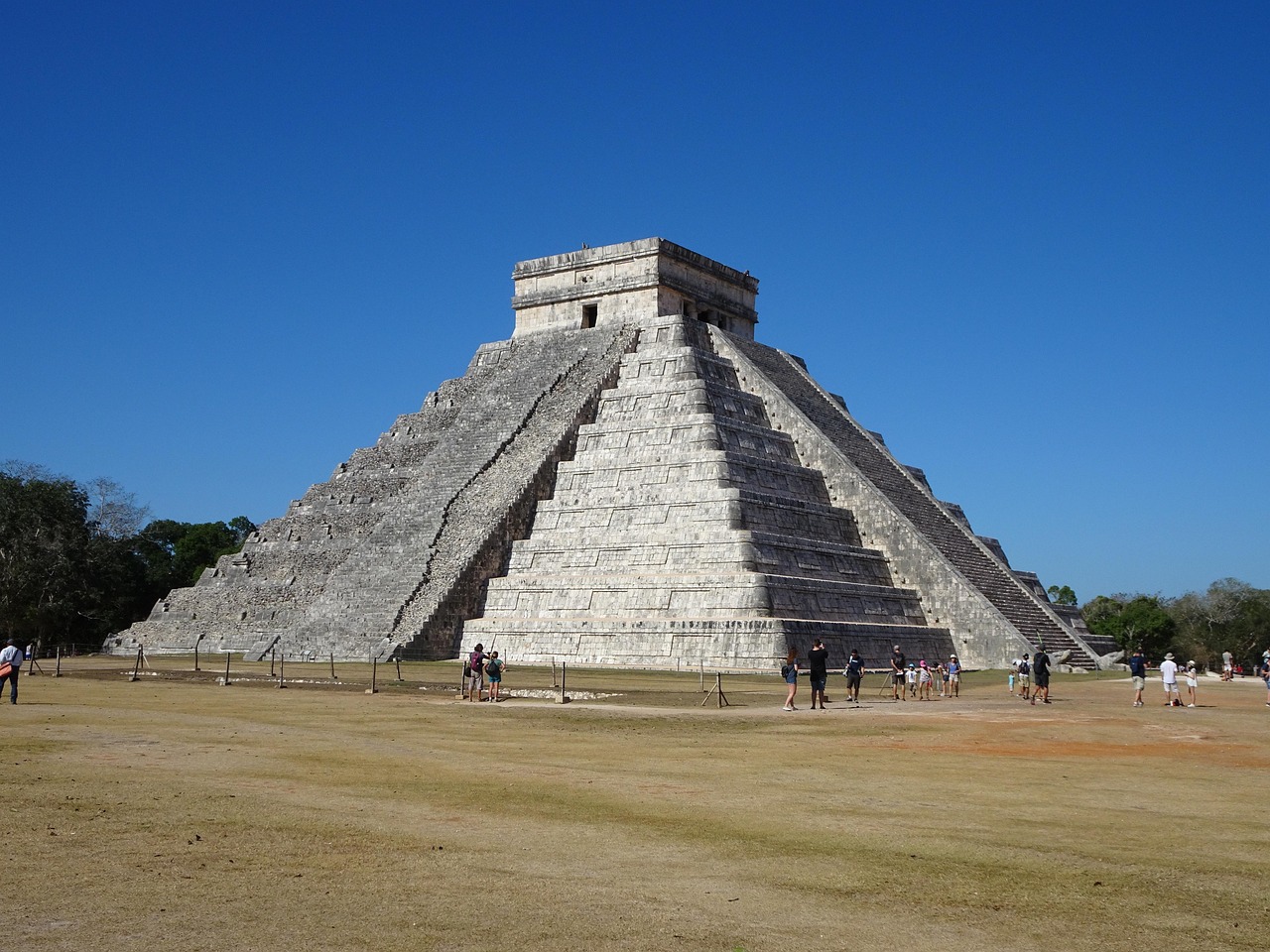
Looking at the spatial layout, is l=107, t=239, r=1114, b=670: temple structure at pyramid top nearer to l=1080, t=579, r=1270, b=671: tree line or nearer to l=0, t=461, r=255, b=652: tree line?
l=0, t=461, r=255, b=652: tree line

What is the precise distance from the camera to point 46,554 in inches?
1841

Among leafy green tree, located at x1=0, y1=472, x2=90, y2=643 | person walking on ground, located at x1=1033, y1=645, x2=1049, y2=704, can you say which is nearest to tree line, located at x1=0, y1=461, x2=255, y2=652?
leafy green tree, located at x1=0, y1=472, x2=90, y2=643

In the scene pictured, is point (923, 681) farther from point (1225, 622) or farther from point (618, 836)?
point (1225, 622)

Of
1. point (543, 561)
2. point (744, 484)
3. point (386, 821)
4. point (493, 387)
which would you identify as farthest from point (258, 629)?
point (386, 821)

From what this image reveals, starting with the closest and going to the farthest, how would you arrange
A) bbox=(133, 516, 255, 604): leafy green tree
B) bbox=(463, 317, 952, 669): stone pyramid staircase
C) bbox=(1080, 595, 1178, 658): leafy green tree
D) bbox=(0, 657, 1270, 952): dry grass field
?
bbox=(0, 657, 1270, 952): dry grass field → bbox=(463, 317, 952, 669): stone pyramid staircase → bbox=(133, 516, 255, 604): leafy green tree → bbox=(1080, 595, 1178, 658): leafy green tree

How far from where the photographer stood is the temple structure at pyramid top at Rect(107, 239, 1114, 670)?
32.2m

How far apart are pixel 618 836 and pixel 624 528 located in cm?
2538

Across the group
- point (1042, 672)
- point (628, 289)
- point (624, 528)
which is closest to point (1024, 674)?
point (1042, 672)

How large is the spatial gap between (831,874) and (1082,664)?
98.4 feet

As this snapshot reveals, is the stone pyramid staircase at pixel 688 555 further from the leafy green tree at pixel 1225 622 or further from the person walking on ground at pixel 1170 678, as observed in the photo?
the leafy green tree at pixel 1225 622

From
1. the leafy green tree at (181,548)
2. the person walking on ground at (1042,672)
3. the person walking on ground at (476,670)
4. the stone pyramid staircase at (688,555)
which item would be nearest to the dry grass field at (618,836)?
the person walking on ground at (476,670)

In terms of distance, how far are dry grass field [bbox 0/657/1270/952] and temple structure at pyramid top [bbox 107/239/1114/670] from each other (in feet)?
48.3

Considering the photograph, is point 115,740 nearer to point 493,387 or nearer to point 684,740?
point 684,740

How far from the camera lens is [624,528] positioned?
34.5m
